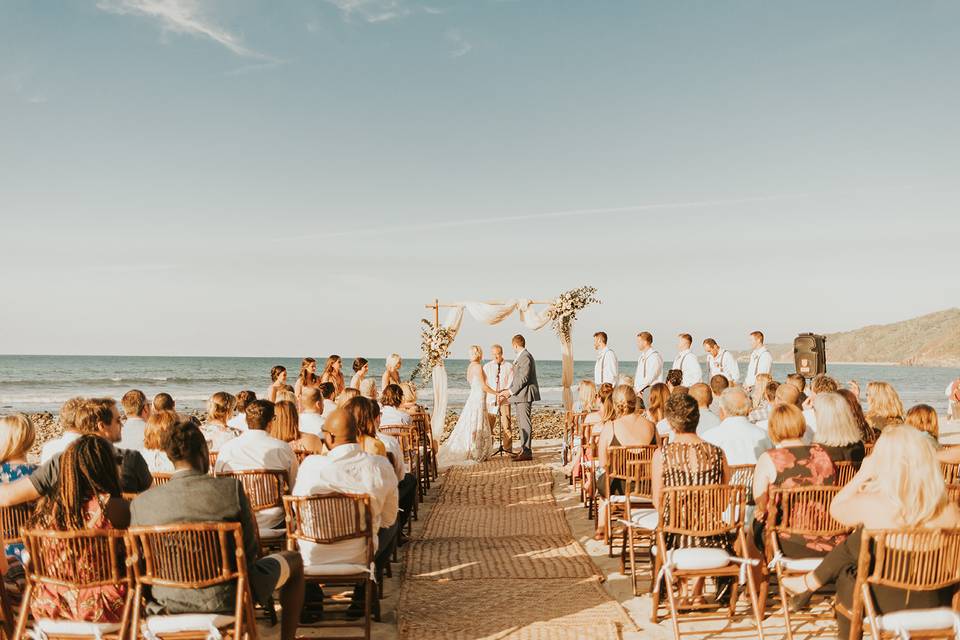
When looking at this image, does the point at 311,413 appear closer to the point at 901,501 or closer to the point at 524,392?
the point at 901,501

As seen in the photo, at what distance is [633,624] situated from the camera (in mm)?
4594

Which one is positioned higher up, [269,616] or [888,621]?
[888,621]

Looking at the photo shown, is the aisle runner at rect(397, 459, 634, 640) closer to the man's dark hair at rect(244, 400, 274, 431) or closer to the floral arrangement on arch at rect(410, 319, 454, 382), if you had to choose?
the man's dark hair at rect(244, 400, 274, 431)

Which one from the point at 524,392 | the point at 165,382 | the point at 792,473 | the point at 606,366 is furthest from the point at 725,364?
the point at 165,382

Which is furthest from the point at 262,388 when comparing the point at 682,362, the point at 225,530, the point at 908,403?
the point at 225,530

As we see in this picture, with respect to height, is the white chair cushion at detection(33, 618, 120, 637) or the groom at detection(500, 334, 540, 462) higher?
the groom at detection(500, 334, 540, 462)

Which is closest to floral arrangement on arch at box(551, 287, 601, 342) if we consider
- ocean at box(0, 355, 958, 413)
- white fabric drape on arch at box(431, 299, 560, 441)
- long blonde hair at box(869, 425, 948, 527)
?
white fabric drape on arch at box(431, 299, 560, 441)

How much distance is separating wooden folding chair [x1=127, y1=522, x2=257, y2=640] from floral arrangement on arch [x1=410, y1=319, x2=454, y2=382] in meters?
9.81

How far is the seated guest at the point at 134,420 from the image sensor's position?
6.11 meters

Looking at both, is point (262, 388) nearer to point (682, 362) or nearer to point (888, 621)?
point (682, 362)

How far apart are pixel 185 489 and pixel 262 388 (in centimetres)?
4563

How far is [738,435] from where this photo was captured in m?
5.57

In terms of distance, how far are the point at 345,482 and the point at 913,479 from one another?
282cm

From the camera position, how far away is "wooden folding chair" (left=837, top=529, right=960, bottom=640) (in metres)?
3.13
